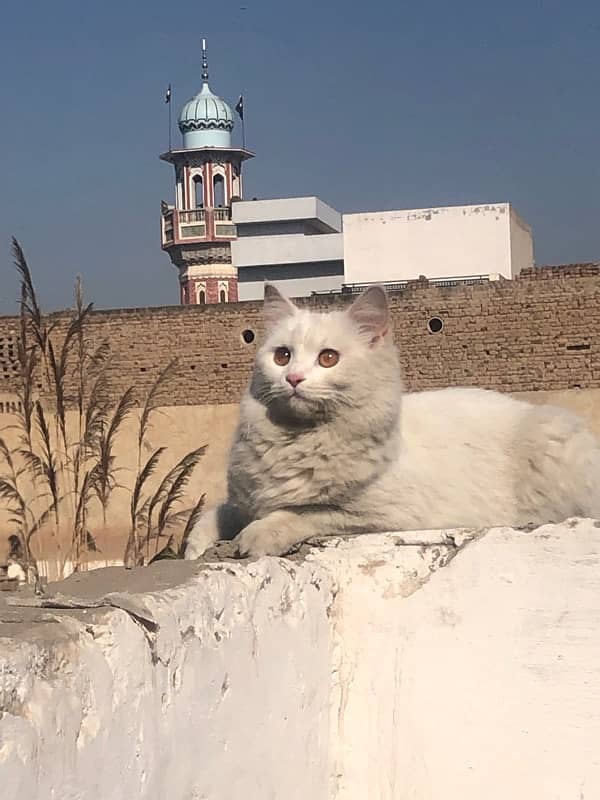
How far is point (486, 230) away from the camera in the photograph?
2516 cm

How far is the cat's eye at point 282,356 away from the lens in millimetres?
3209

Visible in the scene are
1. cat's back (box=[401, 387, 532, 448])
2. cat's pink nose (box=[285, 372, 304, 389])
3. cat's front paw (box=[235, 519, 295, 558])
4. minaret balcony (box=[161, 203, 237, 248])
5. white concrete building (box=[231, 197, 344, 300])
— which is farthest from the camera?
minaret balcony (box=[161, 203, 237, 248])

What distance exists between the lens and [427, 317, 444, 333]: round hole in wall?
43.2 feet

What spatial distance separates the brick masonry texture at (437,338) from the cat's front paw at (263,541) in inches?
358

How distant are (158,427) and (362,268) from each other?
12833mm

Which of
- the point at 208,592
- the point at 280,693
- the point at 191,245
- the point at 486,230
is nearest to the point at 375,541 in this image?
the point at 280,693

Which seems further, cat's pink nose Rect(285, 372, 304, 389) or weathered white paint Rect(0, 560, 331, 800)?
cat's pink nose Rect(285, 372, 304, 389)

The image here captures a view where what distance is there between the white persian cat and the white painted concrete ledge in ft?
1.36

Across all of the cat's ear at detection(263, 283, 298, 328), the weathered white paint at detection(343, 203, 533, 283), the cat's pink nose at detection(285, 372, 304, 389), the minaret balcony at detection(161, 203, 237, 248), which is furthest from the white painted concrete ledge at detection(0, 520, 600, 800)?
the minaret balcony at detection(161, 203, 237, 248)

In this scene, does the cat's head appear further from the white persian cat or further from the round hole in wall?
the round hole in wall

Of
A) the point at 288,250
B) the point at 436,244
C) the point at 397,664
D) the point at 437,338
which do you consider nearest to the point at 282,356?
the point at 397,664

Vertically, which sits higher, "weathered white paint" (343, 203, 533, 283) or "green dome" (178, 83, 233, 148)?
"green dome" (178, 83, 233, 148)

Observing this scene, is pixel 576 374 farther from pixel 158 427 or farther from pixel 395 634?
pixel 395 634

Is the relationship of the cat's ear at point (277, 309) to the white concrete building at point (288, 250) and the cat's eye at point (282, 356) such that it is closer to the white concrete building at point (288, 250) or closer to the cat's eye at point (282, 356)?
the cat's eye at point (282, 356)
